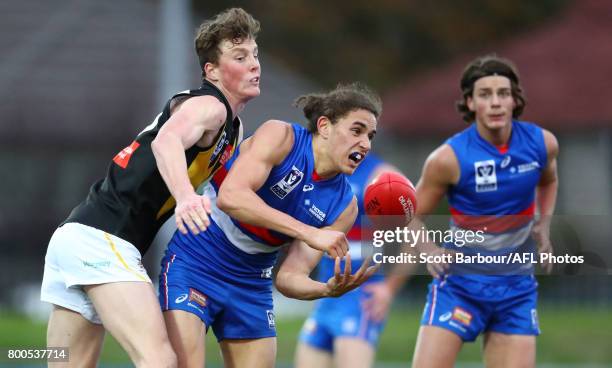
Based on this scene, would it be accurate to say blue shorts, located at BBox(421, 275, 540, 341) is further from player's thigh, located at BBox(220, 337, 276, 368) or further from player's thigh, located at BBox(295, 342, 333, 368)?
player's thigh, located at BBox(295, 342, 333, 368)

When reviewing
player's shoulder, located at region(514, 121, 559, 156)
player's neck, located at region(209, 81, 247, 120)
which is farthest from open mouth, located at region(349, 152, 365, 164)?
player's shoulder, located at region(514, 121, 559, 156)

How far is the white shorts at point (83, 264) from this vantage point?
5.89 meters

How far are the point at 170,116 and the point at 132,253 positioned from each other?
0.71m

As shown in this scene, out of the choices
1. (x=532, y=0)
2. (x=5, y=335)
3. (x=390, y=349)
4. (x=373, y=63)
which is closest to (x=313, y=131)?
(x=390, y=349)

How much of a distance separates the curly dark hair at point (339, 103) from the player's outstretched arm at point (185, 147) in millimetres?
631

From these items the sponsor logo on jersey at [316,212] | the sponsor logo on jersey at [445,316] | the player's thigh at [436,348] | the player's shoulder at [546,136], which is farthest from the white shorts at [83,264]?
the player's shoulder at [546,136]

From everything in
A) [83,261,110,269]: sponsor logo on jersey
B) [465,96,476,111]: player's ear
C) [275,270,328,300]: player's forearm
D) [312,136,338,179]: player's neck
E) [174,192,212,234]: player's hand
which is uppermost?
[465,96,476,111]: player's ear

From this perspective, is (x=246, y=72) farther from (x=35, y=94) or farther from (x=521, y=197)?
(x=35, y=94)

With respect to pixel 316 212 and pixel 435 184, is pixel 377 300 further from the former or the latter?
pixel 316 212

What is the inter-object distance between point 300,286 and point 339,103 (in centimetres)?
99

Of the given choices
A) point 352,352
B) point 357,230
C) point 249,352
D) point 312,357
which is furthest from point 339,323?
point 249,352

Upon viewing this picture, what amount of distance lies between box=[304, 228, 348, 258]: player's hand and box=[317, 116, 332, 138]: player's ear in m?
0.71

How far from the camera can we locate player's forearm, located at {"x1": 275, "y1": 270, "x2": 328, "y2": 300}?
609cm

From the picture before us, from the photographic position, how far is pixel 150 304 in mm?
5812
